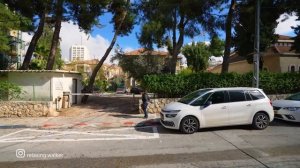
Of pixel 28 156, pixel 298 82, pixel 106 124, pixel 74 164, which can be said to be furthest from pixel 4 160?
pixel 298 82

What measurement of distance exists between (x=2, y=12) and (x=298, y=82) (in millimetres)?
17070

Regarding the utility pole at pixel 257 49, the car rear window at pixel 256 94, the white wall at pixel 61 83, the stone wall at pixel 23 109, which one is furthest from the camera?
the white wall at pixel 61 83

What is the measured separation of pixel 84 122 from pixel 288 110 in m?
9.09

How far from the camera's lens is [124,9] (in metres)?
24.4

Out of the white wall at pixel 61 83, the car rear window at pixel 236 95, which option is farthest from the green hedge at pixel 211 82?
the white wall at pixel 61 83

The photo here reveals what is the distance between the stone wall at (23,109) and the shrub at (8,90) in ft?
1.41

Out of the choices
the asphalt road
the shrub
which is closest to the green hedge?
the asphalt road

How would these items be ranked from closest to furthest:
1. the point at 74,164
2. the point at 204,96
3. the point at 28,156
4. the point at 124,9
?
the point at 74,164 < the point at 28,156 < the point at 204,96 < the point at 124,9

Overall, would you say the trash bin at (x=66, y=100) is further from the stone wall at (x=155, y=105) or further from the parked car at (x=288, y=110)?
the parked car at (x=288, y=110)

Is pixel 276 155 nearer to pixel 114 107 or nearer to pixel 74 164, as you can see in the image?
pixel 74 164

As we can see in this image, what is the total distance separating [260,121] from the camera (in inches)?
476

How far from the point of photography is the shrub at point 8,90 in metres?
16.9

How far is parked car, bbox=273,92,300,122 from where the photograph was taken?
12844mm

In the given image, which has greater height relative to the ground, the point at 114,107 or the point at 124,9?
the point at 124,9
